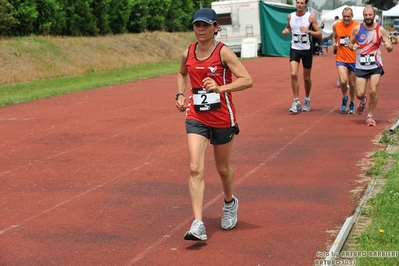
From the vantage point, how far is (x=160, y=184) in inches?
386

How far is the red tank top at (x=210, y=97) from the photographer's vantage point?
738 cm

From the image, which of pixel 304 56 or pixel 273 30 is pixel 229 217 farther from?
pixel 273 30

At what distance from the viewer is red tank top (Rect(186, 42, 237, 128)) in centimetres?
738

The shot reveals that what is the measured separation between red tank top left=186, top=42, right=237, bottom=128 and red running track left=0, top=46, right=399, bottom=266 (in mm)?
1034

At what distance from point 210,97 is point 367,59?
24.3 feet

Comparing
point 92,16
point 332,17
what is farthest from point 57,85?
point 332,17

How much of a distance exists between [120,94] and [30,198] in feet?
39.3

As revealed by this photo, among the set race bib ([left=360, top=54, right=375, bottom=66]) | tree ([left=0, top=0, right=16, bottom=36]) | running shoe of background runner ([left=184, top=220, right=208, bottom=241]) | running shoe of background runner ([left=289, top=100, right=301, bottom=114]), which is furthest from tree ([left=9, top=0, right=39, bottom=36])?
running shoe of background runner ([left=184, top=220, right=208, bottom=241])

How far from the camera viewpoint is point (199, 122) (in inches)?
293

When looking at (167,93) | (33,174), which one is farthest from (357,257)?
(167,93)

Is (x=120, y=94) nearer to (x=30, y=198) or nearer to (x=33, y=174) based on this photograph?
(x=33, y=174)

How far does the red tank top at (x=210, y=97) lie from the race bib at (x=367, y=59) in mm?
7151

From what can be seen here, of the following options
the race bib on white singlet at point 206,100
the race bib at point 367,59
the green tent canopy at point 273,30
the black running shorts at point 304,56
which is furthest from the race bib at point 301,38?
the green tent canopy at point 273,30

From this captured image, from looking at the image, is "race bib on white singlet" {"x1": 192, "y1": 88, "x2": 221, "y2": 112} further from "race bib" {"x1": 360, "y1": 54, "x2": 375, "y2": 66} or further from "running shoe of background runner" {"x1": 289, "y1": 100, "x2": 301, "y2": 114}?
"running shoe of background runner" {"x1": 289, "y1": 100, "x2": 301, "y2": 114}
